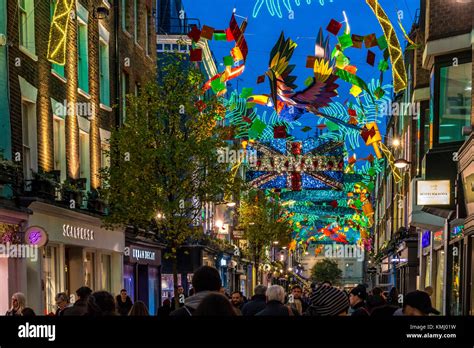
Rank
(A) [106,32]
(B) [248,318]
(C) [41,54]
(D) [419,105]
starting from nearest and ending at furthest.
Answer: (B) [248,318] → (C) [41,54] → (A) [106,32] → (D) [419,105]

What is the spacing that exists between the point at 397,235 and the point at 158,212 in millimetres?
25740

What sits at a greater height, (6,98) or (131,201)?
(6,98)

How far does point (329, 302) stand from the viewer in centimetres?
852

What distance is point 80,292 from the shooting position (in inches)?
432

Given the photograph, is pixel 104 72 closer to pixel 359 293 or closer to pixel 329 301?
pixel 359 293

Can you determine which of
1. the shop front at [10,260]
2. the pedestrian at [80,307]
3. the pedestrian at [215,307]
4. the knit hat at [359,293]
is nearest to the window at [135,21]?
the shop front at [10,260]

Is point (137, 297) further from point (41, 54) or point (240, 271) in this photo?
point (240, 271)

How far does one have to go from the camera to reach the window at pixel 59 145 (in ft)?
77.3

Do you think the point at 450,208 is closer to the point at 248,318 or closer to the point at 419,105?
the point at 419,105

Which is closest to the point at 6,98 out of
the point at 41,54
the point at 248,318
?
the point at 41,54

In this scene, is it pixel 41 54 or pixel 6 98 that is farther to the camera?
pixel 41 54

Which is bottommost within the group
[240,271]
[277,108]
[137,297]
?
[240,271]

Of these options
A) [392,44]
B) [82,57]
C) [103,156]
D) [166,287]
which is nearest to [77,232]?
[103,156]

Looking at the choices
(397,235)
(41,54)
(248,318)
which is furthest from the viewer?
(397,235)
